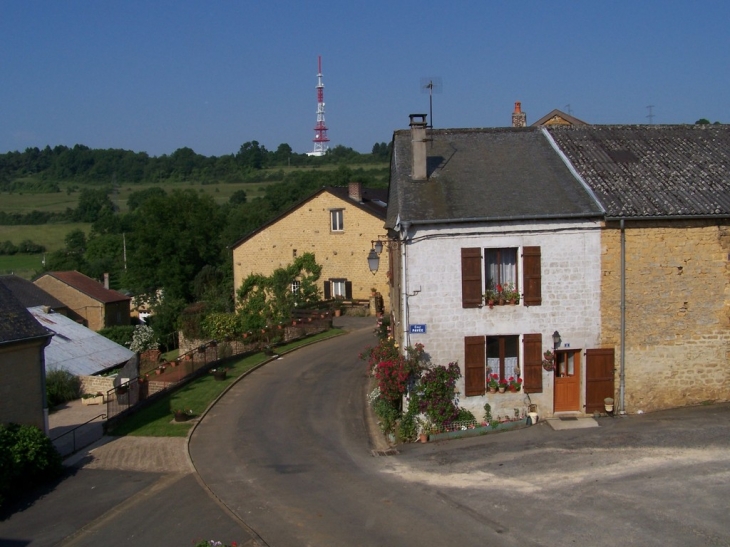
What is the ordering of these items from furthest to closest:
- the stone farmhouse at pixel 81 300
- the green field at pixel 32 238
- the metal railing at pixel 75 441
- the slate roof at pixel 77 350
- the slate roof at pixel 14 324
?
the green field at pixel 32 238 < the stone farmhouse at pixel 81 300 < the slate roof at pixel 77 350 < the metal railing at pixel 75 441 < the slate roof at pixel 14 324

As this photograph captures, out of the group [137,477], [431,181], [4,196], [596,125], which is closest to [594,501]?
[431,181]

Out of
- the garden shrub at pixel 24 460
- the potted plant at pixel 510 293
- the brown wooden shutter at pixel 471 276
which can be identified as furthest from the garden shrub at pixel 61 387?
the potted plant at pixel 510 293

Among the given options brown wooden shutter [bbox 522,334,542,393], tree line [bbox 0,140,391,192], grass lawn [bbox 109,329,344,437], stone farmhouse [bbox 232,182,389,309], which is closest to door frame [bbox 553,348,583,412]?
brown wooden shutter [bbox 522,334,542,393]

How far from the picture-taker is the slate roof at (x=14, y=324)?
16.8 metres

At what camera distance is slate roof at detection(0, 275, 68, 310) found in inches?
1630

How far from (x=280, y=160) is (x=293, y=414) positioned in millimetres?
145541

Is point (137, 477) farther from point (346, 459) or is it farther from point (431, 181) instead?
point (431, 181)

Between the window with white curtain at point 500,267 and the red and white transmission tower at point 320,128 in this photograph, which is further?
the red and white transmission tower at point 320,128

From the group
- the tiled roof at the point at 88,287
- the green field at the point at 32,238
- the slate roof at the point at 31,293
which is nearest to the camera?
the slate roof at the point at 31,293

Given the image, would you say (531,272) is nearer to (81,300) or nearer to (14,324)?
(14,324)

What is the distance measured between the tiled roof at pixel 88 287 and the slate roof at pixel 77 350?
453 inches

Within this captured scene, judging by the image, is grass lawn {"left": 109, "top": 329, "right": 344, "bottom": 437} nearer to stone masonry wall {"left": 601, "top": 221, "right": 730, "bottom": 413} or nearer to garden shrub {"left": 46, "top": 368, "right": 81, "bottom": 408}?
garden shrub {"left": 46, "top": 368, "right": 81, "bottom": 408}

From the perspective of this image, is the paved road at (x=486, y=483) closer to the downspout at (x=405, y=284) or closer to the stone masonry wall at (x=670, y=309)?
the stone masonry wall at (x=670, y=309)

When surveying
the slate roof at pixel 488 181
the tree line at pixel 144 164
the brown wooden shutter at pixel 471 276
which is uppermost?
the tree line at pixel 144 164
